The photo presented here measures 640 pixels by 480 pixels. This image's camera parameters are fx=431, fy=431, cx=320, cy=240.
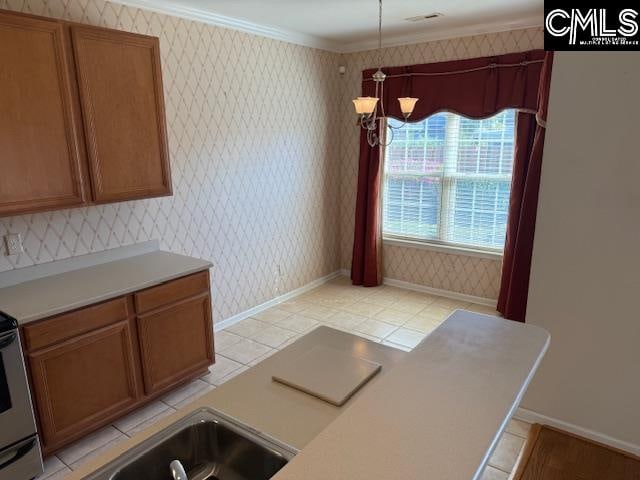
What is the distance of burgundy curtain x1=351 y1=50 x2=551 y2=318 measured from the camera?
3.67 metres

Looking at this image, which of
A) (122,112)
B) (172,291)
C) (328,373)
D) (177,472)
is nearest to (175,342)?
(172,291)

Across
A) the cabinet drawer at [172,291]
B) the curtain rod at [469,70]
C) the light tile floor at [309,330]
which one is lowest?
the light tile floor at [309,330]

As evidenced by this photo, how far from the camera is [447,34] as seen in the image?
4047 mm

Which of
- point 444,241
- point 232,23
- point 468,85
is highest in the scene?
point 232,23

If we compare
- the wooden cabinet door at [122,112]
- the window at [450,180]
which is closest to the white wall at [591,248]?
the window at [450,180]

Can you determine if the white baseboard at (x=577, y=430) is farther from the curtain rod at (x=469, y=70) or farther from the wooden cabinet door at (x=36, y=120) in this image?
the wooden cabinet door at (x=36, y=120)

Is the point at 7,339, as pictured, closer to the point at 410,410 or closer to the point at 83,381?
the point at 83,381

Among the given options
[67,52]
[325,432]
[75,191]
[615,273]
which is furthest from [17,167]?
[615,273]

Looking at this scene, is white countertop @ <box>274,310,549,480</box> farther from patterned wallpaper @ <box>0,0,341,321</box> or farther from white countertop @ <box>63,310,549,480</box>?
patterned wallpaper @ <box>0,0,341,321</box>

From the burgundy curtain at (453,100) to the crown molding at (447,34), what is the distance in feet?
0.81

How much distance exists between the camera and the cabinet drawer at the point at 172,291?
2564 mm

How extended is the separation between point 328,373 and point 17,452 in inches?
66.5

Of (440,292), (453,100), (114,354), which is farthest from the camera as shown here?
(440,292)

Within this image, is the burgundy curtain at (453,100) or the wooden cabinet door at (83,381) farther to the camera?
the burgundy curtain at (453,100)
